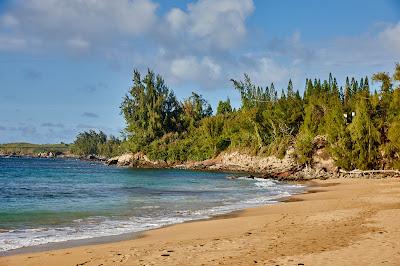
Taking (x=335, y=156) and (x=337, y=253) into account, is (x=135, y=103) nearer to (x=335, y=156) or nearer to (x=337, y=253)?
(x=335, y=156)

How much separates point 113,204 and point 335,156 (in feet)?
139

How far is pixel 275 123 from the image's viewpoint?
95938mm

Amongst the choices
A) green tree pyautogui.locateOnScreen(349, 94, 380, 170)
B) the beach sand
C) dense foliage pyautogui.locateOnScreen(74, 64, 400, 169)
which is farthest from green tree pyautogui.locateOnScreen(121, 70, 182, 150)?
the beach sand

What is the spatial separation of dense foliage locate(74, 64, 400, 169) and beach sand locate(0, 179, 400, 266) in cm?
2551

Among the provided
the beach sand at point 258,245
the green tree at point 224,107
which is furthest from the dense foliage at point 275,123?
the beach sand at point 258,245

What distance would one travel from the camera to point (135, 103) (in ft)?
418

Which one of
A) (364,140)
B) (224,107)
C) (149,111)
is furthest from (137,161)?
(364,140)

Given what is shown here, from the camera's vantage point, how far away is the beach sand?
39.7ft

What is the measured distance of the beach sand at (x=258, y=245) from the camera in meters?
12.1

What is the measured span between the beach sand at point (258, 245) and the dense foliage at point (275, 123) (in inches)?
1004

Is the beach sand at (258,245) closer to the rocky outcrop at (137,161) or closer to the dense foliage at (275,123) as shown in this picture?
the dense foliage at (275,123)

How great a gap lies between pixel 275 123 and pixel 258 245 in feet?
274

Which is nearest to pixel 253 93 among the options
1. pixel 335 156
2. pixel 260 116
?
pixel 260 116

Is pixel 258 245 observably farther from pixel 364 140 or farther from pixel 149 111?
pixel 149 111
